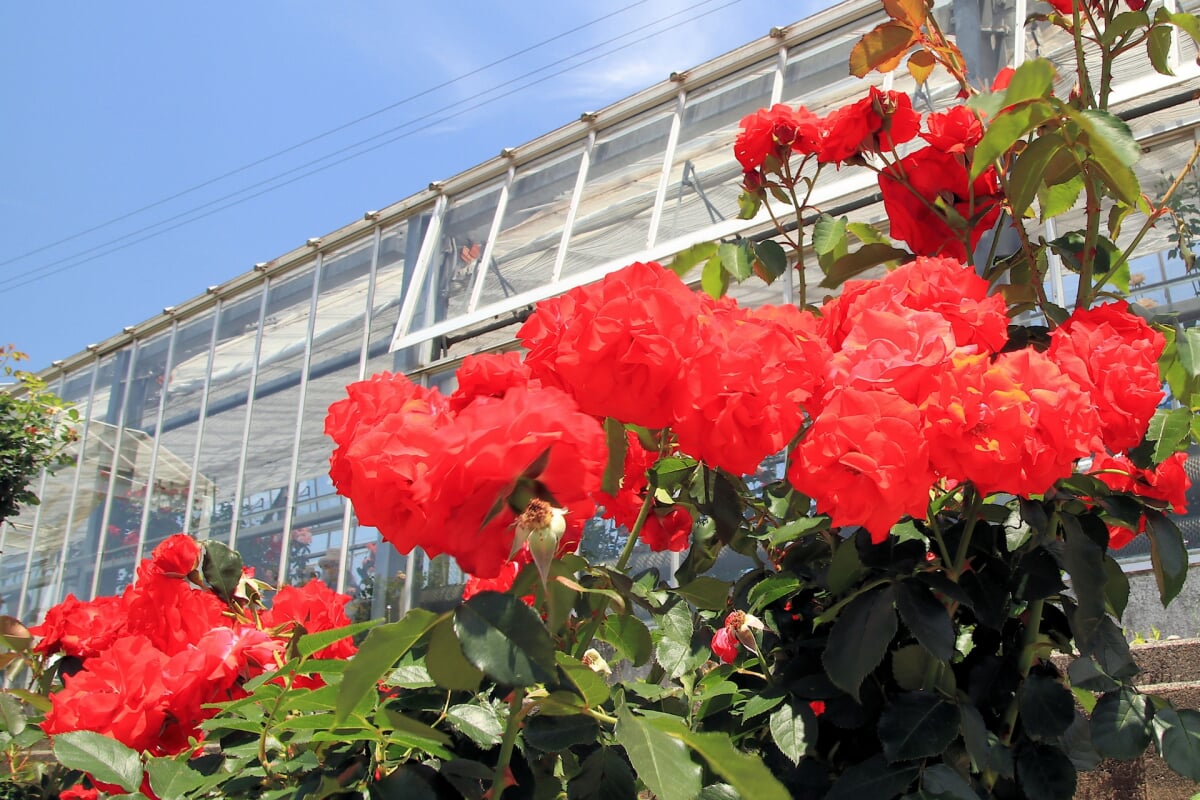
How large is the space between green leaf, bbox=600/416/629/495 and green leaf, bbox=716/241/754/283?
0.65 meters

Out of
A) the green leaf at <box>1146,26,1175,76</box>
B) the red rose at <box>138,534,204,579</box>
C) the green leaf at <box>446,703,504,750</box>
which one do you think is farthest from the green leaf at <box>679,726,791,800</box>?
the green leaf at <box>1146,26,1175,76</box>

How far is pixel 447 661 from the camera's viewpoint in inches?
23.0

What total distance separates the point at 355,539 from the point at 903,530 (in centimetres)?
686

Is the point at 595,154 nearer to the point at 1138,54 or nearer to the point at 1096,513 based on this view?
the point at 1138,54

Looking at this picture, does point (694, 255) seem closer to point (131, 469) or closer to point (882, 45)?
point (882, 45)

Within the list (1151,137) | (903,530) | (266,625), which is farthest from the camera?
(1151,137)

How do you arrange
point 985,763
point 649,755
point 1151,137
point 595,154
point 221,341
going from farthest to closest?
point 221,341 < point 595,154 < point 1151,137 < point 985,763 < point 649,755

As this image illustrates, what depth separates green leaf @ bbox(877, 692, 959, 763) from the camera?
0.81m

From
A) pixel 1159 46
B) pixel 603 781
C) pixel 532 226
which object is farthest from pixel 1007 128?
pixel 532 226

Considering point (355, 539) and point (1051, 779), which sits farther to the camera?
point (355, 539)

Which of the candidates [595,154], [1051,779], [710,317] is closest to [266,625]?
[710,317]

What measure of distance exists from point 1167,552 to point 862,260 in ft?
1.68

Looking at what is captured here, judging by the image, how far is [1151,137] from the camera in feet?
14.5

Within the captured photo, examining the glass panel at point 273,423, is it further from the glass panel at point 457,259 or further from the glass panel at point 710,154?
the glass panel at point 710,154
